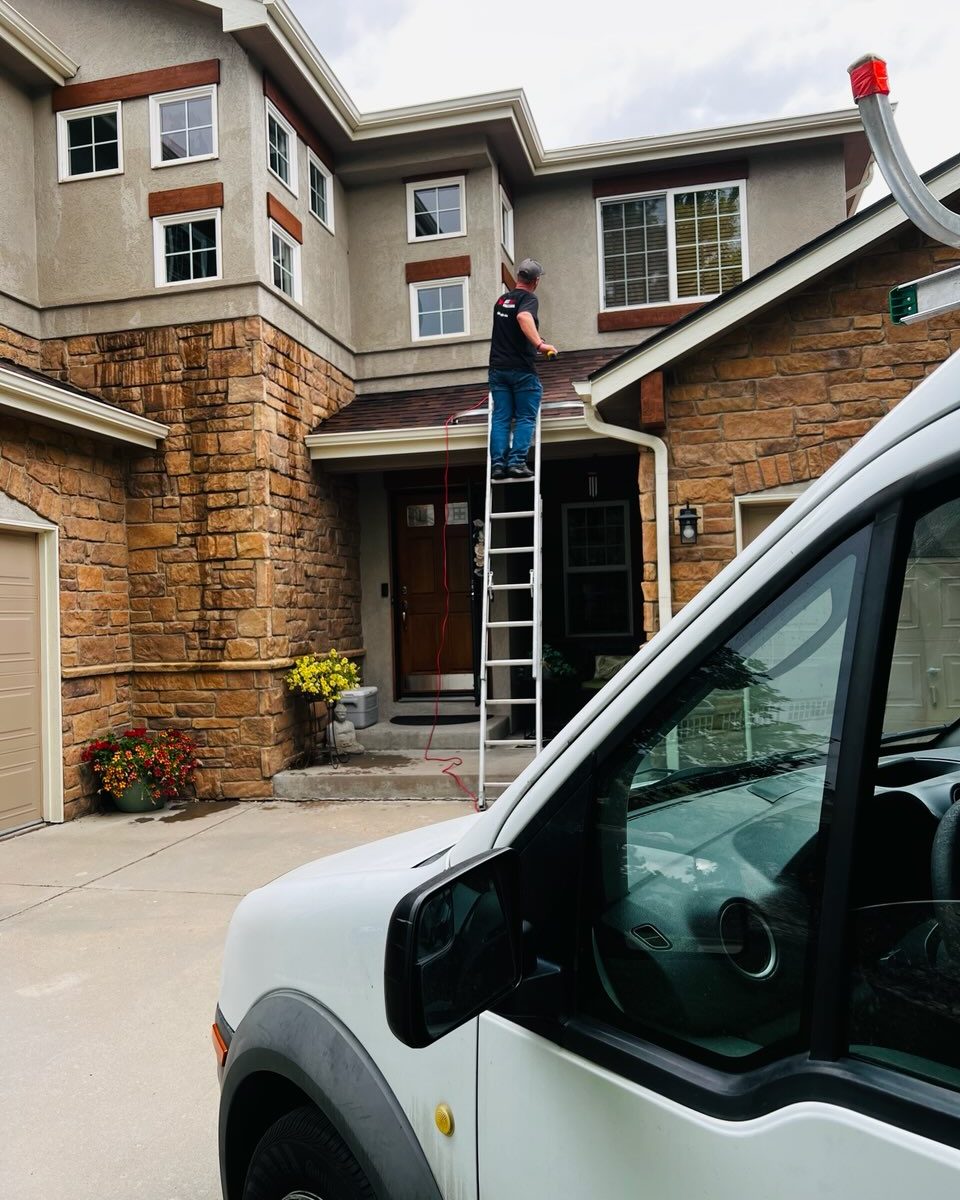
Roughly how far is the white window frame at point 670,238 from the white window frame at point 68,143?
535 cm

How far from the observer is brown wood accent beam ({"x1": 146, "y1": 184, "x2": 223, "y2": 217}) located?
860 centimetres

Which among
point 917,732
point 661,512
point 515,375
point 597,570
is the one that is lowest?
point 917,732

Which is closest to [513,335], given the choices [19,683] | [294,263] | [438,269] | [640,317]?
[294,263]

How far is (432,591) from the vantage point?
1066 centimetres

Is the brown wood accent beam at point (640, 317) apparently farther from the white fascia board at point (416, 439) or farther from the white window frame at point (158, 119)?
the white window frame at point (158, 119)

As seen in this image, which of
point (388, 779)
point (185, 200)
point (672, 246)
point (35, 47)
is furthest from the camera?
point (672, 246)

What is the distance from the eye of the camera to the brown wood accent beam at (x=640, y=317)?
10578 mm

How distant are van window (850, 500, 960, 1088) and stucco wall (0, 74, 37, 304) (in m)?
9.52

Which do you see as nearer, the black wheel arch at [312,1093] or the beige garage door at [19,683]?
the black wheel arch at [312,1093]

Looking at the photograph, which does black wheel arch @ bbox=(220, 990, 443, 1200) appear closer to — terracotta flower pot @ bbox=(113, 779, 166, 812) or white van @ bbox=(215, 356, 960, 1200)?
white van @ bbox=(215, 356, 960, 1200)

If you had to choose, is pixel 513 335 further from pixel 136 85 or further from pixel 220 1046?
pixel 220 1046

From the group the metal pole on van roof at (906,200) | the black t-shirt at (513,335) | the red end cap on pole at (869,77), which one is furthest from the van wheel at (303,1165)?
the black t-shirt at (513,335)

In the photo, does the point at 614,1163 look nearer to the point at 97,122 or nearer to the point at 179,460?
the point at 179,460

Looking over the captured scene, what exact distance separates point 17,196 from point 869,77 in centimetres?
968
